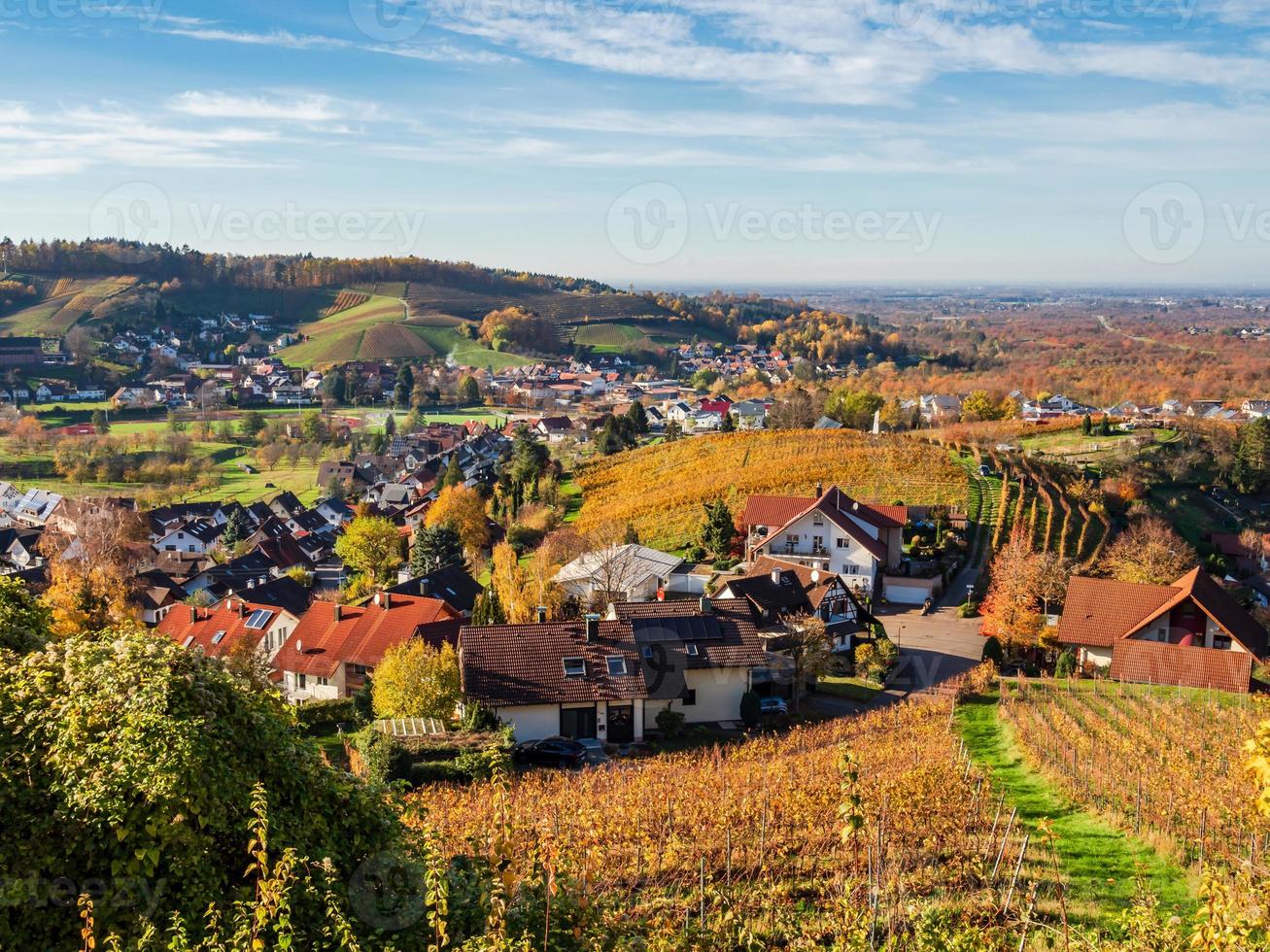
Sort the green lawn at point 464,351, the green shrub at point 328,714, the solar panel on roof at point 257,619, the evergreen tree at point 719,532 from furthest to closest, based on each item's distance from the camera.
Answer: the green lawn at point 464,351 → the evergreen tree at point 719,532 → the solar panel on roof at point 257,619 → the green shrub at point 328,714

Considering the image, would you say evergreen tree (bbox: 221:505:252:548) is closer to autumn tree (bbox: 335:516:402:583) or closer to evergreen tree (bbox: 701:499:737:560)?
autumn tree (bbox: 335:516:402:583)

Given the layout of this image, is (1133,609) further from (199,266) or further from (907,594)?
(199,266)

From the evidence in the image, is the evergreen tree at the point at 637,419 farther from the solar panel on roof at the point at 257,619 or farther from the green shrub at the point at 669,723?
the green shrub at the point at 669,723

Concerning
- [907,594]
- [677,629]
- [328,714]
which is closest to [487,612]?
[328,714]

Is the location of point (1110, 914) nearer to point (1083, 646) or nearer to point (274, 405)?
point (1083, 646)

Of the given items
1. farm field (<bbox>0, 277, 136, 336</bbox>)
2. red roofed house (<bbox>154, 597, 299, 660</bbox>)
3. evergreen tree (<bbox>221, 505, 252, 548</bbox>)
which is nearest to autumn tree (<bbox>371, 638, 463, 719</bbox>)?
red roofed house (<bbox>154, 597, 299, 660</bbox>)

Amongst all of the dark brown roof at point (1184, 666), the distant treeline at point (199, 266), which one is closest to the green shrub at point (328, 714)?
the dark brown roof at point (1184, 666)
